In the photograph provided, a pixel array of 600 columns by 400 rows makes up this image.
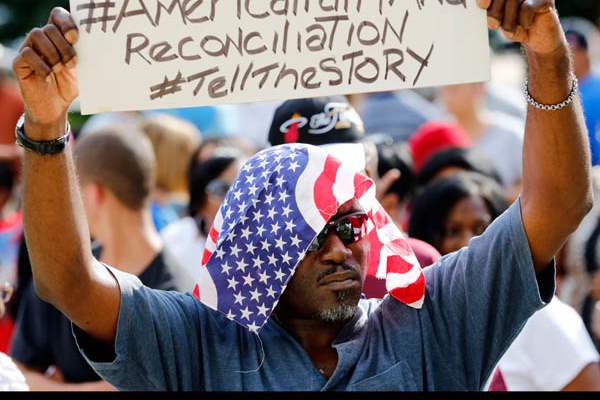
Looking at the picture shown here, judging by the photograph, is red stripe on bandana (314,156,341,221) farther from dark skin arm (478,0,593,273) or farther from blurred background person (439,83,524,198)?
blurred background person (439,83,524,198)

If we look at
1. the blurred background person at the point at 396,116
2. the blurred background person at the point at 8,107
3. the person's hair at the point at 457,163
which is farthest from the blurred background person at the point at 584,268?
the blurred background person at the point at 8,107

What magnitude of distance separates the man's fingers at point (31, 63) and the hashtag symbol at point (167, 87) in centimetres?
28

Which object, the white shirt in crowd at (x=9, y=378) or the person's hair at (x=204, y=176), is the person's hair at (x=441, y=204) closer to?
the person's hair at (x=204, y=176)

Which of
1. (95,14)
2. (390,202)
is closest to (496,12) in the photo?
(95,14)

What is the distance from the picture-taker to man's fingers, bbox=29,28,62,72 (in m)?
3.09

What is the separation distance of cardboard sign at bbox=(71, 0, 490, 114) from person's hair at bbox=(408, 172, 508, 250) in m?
2.00

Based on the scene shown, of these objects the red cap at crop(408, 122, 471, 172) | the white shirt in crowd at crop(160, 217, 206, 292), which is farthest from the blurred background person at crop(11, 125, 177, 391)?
the red cap at crop(408, 122, 471, 172)

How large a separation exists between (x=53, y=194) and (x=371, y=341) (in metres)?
0.88

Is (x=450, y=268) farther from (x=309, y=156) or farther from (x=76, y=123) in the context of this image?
(x=76, y=123)

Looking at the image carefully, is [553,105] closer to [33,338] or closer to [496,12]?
[496,12]

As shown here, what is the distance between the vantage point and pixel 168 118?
787cm

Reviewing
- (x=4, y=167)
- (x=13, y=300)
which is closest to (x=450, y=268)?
(x=13, y=300)

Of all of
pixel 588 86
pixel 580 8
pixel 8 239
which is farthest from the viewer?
pixel 580 8

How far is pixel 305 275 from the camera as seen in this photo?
3354 millimetres
